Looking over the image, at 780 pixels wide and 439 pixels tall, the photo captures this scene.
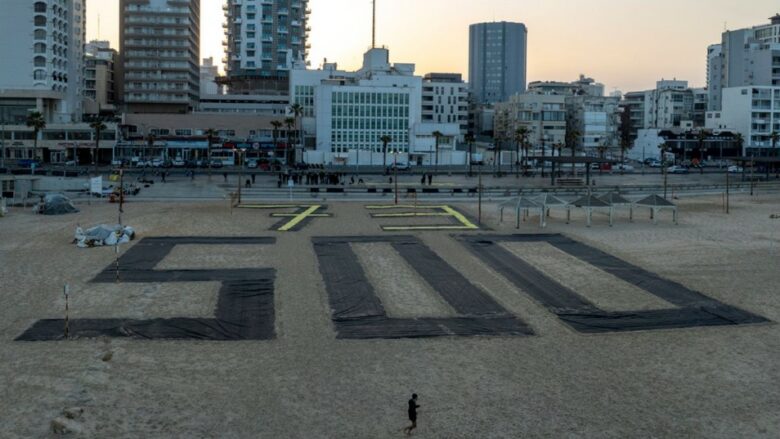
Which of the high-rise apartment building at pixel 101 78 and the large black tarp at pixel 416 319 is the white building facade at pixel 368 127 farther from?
the large black tarp at pixel 416 319

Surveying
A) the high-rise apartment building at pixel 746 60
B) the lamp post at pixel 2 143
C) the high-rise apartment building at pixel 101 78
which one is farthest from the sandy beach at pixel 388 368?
the high-rise apartment building at pixel 746 60

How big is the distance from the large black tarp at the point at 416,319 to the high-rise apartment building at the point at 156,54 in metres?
91.5

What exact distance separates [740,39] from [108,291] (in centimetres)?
13429

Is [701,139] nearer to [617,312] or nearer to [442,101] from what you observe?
[442,101]

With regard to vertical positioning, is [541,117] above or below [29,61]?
below

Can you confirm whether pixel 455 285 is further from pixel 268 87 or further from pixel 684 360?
pixel 268 87

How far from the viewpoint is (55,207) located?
4884 cm

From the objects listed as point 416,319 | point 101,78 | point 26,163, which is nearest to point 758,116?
point 26,163

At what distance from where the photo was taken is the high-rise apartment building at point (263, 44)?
142 meters

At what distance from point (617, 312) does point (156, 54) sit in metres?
106

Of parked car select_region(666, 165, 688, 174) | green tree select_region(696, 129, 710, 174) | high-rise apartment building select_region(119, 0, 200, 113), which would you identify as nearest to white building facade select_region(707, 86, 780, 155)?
green tree select_region(696, 129, 710, 174)

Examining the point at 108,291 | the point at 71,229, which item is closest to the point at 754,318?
the point at 108,291

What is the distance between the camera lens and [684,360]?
19594 mm

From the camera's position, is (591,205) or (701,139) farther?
(701,139)
